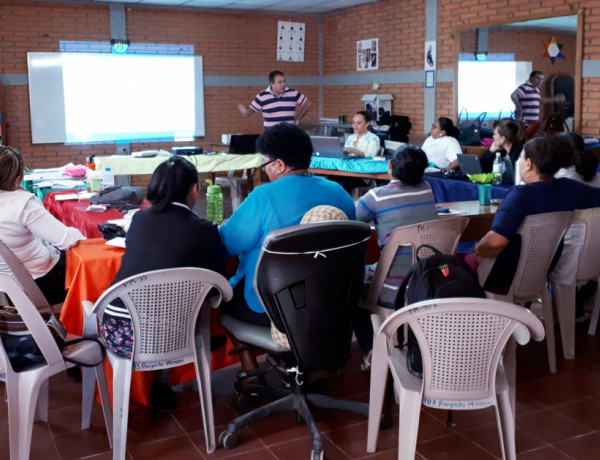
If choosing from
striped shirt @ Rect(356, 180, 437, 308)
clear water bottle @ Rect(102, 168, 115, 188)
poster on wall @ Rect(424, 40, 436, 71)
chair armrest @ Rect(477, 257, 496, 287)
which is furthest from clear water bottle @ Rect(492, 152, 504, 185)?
poster on wall @ Rect(424, 40, 436, 71)

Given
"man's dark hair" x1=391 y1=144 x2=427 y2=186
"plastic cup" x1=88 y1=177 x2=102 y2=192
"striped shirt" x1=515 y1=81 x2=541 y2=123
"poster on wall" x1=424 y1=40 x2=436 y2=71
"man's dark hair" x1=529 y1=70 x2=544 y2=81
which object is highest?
"poster on wall" x1=424 y1=40 x2=436 y2=71

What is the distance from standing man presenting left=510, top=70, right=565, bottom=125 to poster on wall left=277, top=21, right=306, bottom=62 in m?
4.42

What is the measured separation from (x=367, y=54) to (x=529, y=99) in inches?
126

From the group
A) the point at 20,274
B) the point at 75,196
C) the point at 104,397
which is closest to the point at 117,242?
the point at 20,274

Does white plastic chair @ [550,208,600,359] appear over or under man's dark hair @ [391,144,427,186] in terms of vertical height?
under

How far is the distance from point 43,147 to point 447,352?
8810mm

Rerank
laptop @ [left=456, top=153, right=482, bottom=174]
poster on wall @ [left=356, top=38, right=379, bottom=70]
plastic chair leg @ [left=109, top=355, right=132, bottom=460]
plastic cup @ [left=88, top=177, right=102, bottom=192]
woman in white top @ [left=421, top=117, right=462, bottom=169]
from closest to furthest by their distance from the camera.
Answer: plastic chair leg @ [left=109, top=355, right=132, bottom=460]
plastic cup @ [left=88, top=177, right=102, bottom=192]
laptop @ [left=456, top=153, right=482, bottom=174]
woman in white top @ [left=421, top=117, right=462, bottom=169]
poster on wall @ [left=356, top=38, right=379, bottom=70]

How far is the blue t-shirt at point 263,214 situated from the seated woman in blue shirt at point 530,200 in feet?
2.97

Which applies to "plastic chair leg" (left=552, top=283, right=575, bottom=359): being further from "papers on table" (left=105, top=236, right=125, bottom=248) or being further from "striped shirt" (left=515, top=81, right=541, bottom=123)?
"striped shirt" (left=515, top=81, right=541, bottom=123)

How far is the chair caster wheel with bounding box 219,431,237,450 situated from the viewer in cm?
275

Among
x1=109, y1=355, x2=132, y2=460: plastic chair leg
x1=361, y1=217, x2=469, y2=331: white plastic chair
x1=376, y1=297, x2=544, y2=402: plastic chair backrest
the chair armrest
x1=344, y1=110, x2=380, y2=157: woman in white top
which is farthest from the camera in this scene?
x1=344, y1=110, x2=380, y2=157: woman in white top

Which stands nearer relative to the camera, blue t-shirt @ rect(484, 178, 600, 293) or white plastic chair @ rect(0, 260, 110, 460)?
white plastic chair @ rect(0, 260, 110, 460)

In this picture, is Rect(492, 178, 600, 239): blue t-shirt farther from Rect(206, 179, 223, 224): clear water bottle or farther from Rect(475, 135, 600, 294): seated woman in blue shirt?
Rect(206, 179, 223, 224): clear water bottle

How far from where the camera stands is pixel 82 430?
2.94 m
